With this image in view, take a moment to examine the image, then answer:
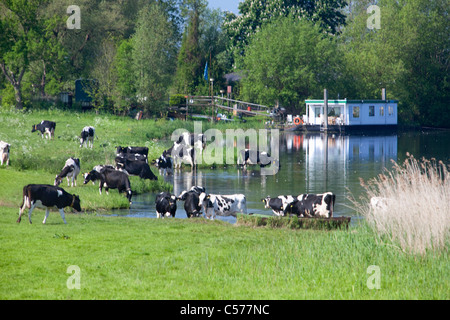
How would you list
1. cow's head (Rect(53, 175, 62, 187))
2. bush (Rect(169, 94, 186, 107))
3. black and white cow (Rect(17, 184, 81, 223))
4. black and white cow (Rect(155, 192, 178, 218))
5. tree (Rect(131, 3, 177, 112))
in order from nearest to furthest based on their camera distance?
black and white cow (Rect(17, 184, 81, 223)) < black and white cow (Rect(155, 192, 178, 218)) < cow's head (Rect(53, 175, 62, 187)) < tree (Rect(131, 3, 177, 112)) < bush (Rect(169, 94, 186, 107))

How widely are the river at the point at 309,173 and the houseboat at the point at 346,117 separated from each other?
10.4 meters

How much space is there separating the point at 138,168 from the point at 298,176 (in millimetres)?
8708

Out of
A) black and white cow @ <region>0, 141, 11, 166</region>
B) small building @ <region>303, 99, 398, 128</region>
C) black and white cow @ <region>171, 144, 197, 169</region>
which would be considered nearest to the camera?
black and white cow @ <region>0, 141, 11, 166</region>

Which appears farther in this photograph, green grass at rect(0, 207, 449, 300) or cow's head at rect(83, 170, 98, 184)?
cow's head at rect(83, 170, 98, 184)

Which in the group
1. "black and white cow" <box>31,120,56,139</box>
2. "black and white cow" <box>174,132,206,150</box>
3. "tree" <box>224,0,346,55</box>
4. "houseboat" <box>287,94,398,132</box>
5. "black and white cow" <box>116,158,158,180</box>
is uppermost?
"tree" <box>224,0,346,55</box>

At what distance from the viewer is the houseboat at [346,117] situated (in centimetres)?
6875

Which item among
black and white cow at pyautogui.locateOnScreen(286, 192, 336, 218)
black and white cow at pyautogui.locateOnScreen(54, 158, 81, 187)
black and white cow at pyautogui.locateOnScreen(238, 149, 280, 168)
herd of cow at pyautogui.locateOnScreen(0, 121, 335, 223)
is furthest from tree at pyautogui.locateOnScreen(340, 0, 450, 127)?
black and white cow at pyautogui.locateOnScreen(286, 192, 336, 218)

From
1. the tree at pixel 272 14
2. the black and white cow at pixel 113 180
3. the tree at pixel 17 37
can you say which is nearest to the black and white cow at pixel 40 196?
the black and white cow at pixel 113 180

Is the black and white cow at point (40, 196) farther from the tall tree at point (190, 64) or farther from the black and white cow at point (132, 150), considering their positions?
the tall tree at point (190, 64)

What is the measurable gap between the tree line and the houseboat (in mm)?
4570

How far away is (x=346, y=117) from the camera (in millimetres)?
69938

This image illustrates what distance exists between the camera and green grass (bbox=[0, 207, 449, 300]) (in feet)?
36.4

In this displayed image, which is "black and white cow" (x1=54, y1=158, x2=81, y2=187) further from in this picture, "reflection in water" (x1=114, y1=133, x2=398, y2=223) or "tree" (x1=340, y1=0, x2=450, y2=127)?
"tree" (x1=340, y1=0, x2=450, y2=127)

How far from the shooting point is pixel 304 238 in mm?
15539
